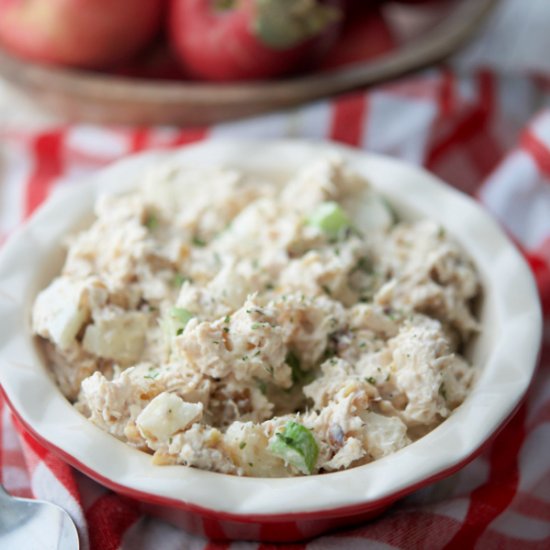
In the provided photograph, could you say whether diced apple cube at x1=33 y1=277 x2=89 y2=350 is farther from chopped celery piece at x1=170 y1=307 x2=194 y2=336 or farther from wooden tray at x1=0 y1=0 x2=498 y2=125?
wooden tray at x1=0 y1=0 x2=498 y2=125

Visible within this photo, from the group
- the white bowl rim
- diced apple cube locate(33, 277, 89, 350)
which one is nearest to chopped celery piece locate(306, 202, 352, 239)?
the white bowl rim

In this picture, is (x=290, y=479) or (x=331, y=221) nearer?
(x=290, y=479)

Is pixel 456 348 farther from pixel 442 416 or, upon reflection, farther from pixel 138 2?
pixel 138 2

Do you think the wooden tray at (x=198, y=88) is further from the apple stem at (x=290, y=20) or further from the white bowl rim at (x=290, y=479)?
the white bowl rim at (x=290, y=479)

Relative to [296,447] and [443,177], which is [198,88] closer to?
[443,177]

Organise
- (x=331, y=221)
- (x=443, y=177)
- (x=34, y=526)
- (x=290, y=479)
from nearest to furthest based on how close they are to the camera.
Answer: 1. (x=290, y=479)
2. (x=34, y=526)
3. (x=331, y=221)
4. (x=443, y=177)

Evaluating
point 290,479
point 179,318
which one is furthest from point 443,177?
point 290,479

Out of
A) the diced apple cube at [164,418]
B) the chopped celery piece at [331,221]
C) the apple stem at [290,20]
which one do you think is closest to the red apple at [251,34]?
the apple stem at [290,20]

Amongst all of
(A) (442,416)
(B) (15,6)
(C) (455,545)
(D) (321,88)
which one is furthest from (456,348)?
(B) (15,6)
